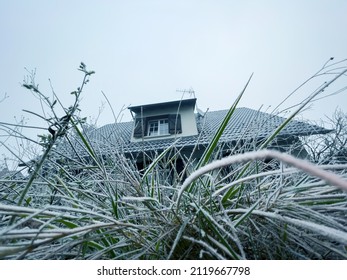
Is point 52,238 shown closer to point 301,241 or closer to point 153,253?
point 153,253

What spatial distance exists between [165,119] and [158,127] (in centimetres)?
38

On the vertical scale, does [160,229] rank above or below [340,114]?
below

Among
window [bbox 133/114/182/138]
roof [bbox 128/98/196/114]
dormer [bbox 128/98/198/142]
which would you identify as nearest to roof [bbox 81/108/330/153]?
dormer [bbox 128/98/198/142]

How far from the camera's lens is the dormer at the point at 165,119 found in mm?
5914

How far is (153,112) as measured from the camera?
256 inches

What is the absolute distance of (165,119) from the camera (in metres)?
6.40

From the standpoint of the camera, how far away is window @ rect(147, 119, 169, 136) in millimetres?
6145

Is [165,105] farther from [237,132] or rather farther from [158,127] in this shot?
[237,132]

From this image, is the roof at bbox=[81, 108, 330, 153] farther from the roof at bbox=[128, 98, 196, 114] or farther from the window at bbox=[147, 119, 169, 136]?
the roof at bbox=[128, 98, 196, 114]

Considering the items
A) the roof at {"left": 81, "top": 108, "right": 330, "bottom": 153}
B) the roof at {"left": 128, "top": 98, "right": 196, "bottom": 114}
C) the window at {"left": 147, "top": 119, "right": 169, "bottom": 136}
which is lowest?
the roof at {"left": 81, "top": 108, "right": 330, "bottom": 153}

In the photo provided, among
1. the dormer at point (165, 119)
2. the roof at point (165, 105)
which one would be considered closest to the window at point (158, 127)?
the dormer at point (165, 119)
